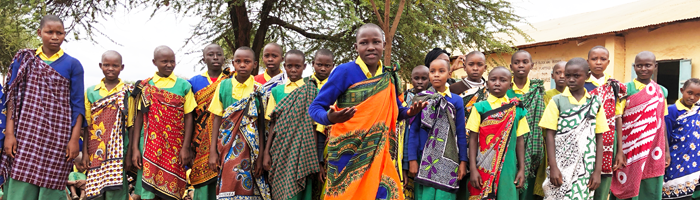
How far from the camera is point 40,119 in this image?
3.69 m

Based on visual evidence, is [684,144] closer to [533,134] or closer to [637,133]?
[637,133]

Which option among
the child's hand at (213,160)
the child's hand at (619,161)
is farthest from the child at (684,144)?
the child's hand at (213,160)

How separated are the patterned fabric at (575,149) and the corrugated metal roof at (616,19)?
19.7 ft

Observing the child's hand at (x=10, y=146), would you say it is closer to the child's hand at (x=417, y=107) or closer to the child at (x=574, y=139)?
the child's hand at (x=417, y=107)

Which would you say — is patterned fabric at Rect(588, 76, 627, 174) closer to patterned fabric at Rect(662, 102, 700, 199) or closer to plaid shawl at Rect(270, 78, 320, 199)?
patterned fabric at Rect(662, 102, 700, 199)

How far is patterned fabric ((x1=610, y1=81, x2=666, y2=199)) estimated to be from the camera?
4566 millimetres

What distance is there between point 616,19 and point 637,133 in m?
10.3

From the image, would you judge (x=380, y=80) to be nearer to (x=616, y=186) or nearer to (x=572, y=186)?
(x=572, y=186)

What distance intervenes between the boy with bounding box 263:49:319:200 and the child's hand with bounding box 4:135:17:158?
1765mm

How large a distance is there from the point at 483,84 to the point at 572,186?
1128mm

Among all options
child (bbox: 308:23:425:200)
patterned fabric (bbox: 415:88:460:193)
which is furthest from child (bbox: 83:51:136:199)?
patterned fabric (bbox: 415:88:460:193)

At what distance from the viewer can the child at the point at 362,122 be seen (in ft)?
9.66

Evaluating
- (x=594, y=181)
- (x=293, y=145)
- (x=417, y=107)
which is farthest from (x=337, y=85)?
(x=594, y=181)

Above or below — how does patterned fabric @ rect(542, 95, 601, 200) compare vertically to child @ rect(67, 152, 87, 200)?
above
